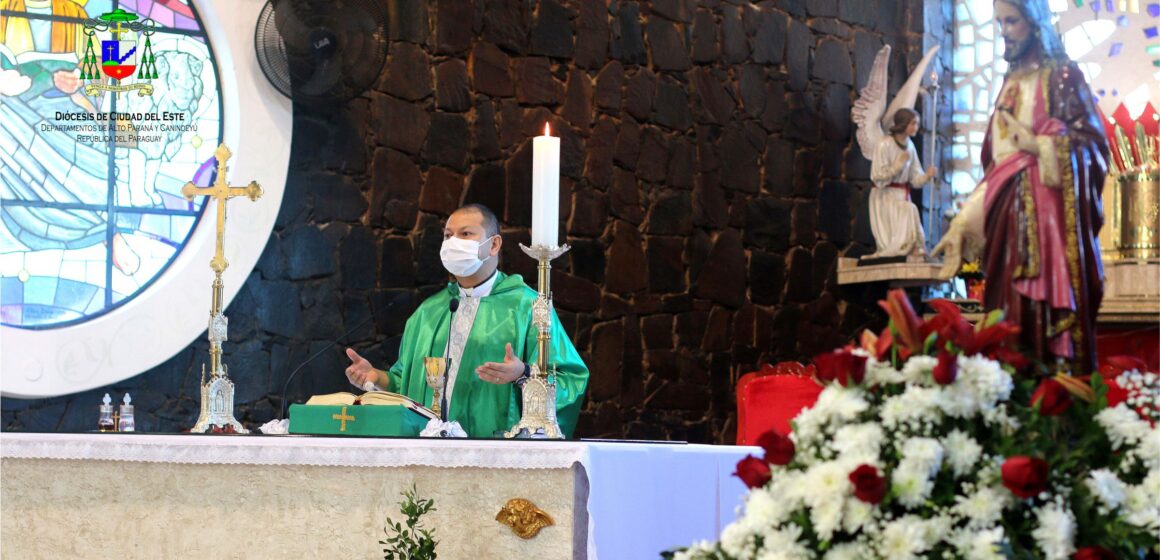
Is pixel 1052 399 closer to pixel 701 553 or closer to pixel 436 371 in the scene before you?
pixel 701 553

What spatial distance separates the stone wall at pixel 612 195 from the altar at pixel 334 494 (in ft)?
10.7

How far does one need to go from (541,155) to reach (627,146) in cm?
453

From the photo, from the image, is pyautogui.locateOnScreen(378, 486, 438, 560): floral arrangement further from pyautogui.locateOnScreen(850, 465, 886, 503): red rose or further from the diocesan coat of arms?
the diocesan coat of arms

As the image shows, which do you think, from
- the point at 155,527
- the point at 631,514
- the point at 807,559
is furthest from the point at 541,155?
the point at 807,559

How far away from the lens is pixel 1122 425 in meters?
1.96

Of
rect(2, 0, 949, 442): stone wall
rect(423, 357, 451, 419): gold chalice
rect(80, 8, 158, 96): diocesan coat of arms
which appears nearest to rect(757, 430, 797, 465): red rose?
rect(423, 357, 451, 419): gold chalice

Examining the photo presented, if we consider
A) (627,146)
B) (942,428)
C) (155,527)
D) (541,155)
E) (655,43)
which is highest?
(655,43)

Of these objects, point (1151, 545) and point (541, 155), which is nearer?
point (1151, 545)

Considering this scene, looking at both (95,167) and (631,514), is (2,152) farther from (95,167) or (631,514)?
(631,514)

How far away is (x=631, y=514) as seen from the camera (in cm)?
359

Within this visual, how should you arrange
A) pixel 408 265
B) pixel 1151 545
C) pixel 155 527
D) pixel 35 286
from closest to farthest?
pixel 1151 545
pixel 155 527
pixel 35 286
pixel 408 265

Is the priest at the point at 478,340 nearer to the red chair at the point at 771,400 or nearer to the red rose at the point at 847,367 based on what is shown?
the red chair at the point at 771,400

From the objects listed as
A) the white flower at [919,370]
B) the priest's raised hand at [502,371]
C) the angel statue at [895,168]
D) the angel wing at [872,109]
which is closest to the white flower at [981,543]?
the white flower at [919,370]

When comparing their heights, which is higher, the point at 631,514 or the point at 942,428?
the point at 942,428
